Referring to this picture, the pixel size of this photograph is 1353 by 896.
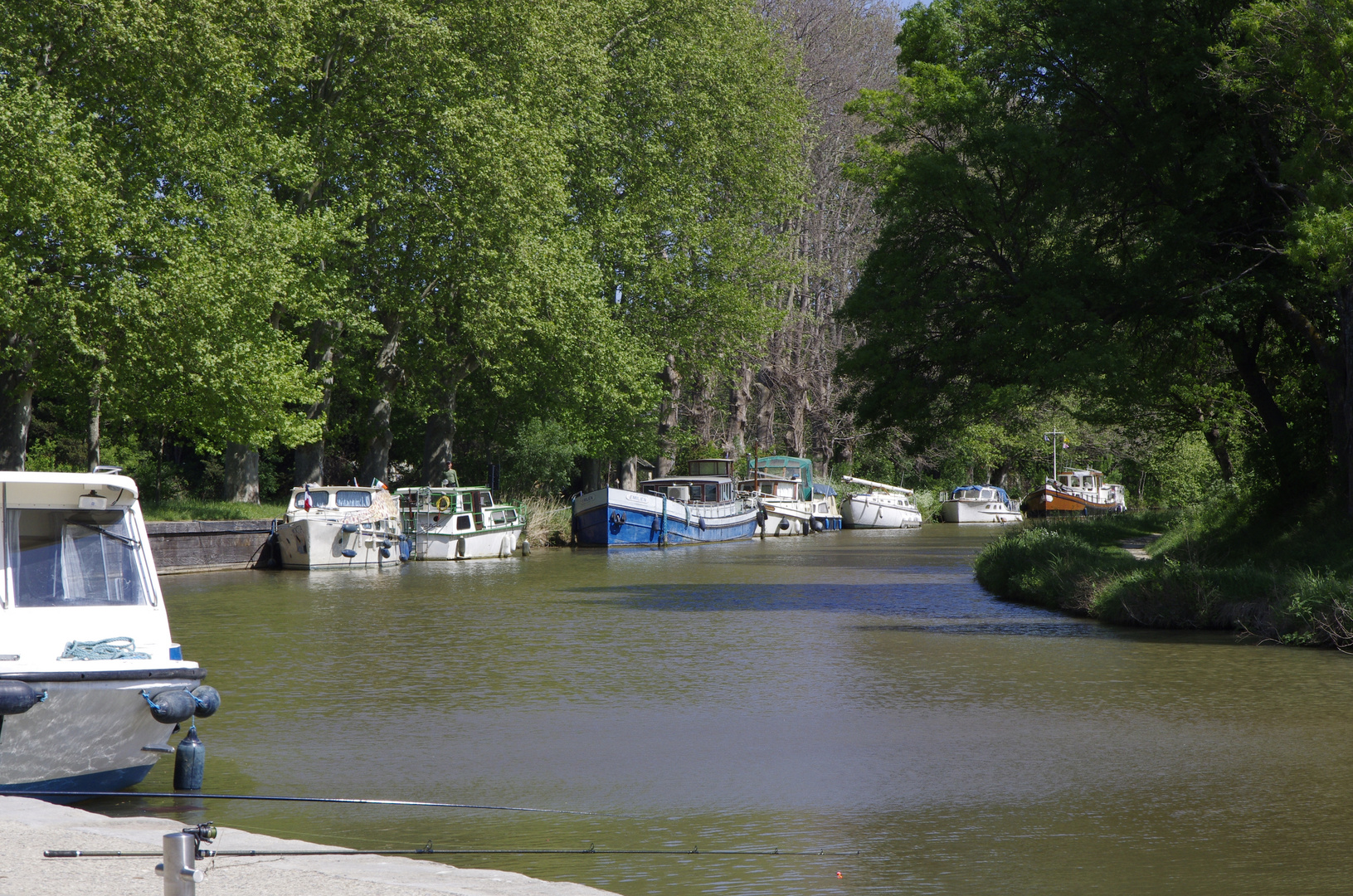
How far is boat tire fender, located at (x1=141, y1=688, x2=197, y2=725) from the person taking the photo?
9000 millimetres

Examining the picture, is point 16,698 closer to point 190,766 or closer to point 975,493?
point 190,766

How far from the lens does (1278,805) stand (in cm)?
919

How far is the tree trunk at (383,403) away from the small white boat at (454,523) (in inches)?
87.7

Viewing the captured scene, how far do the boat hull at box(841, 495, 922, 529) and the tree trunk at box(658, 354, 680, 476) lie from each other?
29.8 ft

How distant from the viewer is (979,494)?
2395 inches

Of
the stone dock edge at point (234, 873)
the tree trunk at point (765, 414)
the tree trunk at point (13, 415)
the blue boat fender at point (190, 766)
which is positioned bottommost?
the blue boat fender at point (190, 766)

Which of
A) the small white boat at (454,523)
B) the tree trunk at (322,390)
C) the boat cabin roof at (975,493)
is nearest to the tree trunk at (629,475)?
the small white boat at (454,523)

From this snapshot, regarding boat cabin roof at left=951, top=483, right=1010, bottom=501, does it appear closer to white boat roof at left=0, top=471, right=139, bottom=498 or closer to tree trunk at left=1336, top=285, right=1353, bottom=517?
tree trunk at left=1336, top=285, right=1353, bottom=517

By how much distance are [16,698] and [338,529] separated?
24.0 m

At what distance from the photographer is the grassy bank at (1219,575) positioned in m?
16.9

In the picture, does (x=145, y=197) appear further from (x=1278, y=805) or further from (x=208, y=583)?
(x=1278, y=805)

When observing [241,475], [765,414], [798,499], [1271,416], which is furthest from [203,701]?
[765,414]

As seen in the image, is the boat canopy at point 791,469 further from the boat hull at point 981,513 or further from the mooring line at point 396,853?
the mooring line at point 396,853

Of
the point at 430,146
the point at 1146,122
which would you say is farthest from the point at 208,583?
the point at 1146,122
